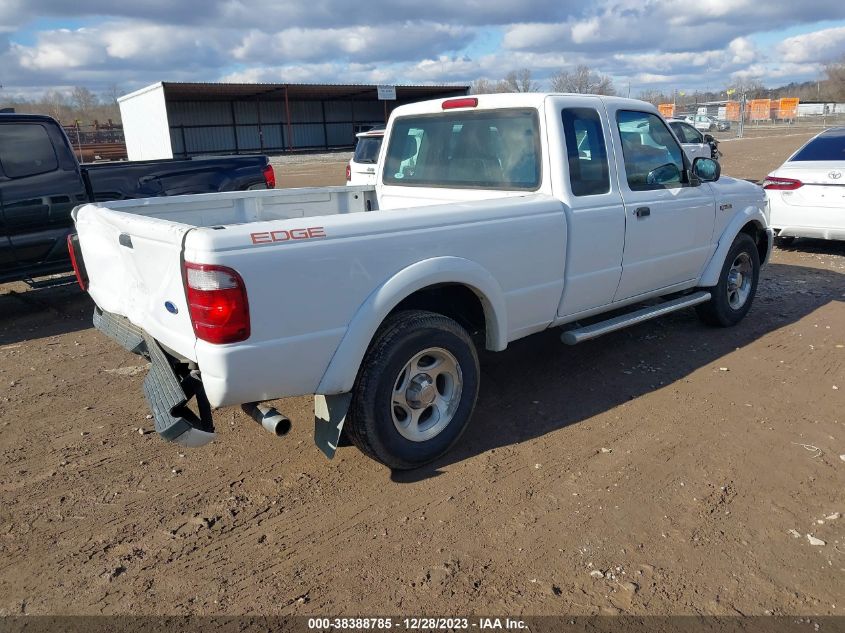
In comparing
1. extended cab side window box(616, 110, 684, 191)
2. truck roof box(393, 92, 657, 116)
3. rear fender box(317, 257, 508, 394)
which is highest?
truck roof box(393, 92, 657, 116)

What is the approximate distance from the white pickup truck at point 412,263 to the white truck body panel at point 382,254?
11mm

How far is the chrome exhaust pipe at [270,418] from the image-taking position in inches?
122

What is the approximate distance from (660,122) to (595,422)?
2500mm

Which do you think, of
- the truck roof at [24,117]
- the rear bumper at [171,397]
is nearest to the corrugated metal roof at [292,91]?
the truck roof at [24,117]

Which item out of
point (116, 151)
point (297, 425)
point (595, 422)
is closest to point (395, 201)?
point (297, 425)

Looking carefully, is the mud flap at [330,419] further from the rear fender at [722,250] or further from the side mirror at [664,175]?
the rear fender at [722,250]

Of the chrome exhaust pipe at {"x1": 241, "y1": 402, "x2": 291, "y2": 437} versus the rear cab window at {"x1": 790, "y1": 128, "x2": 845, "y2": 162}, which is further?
the rear cab window at {"x1": 790, "y1": 128, "x2": 845, "y2": 162}

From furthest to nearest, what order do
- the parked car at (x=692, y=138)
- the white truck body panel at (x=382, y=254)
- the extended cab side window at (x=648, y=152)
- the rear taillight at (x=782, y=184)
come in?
the parked car at (x=692, y=138), the rear taillight at (x=782, y=184), the extended cab side window at (x=648, y=152), the white truck body panel at (x=382, y=254)

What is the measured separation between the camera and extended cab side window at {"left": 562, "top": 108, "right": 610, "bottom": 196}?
14.0ft

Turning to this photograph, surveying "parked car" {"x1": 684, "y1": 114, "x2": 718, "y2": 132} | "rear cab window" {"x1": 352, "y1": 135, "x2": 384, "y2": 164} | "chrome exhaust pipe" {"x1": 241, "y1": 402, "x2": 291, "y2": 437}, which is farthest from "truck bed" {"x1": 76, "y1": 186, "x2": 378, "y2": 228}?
"parked car" {"x1": 684, "y1": 114, "x2": 718, "y2": 132}

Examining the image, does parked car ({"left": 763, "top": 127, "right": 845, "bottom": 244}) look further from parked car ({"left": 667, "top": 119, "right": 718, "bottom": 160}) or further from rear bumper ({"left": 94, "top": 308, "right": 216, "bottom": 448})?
rear bumper ({"left": 94, "top": 308, "right": 216, "bottom": 448})

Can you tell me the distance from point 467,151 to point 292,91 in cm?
3636

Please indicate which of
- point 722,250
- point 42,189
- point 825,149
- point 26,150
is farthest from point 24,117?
point 825,149

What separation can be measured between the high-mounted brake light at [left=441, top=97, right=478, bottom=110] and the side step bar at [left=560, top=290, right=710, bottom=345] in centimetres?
172
